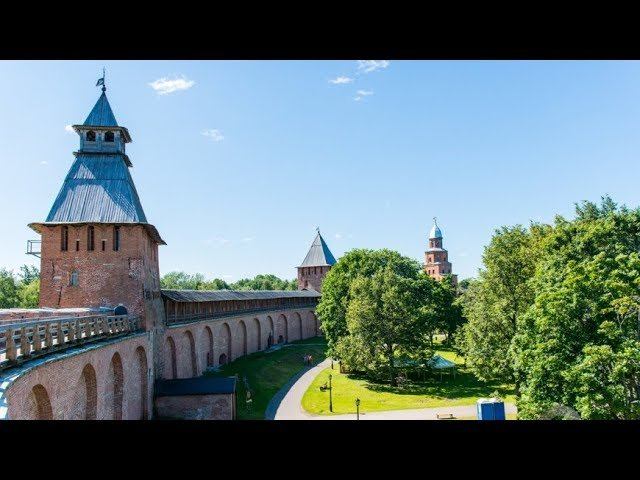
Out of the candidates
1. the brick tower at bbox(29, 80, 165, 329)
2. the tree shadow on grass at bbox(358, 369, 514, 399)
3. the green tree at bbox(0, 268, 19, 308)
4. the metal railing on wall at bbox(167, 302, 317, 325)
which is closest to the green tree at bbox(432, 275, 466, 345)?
the tree shadow on grass at bbox(358, 369, 514, 399)

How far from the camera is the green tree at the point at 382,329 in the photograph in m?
31.6

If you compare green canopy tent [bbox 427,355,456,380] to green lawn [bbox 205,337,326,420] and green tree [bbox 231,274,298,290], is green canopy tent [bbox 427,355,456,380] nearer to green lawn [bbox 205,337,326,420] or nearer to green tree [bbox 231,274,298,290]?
green lawn [bbox 205,337,326,420]

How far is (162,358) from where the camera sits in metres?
26.0

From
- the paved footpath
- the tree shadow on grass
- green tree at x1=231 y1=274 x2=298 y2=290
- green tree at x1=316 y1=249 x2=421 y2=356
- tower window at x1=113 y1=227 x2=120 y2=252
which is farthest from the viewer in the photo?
green tree at x1=231 y1=274 x2=298 y2=290

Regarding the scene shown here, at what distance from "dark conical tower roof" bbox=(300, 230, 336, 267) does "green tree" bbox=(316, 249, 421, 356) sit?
23.0 meters

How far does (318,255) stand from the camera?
65.4 meters

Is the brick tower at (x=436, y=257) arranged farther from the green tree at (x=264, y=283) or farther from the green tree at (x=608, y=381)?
the green tree at (x=608, y=381)

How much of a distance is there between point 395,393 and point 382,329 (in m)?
4.03

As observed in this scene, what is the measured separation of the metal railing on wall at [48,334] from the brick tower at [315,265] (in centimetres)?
4408

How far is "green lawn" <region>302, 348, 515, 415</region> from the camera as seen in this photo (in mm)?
27312

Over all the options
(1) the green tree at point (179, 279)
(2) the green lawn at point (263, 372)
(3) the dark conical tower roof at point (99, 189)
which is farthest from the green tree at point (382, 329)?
(1) the green tree at point (179, 279)

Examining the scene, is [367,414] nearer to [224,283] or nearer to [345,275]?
[345,275]

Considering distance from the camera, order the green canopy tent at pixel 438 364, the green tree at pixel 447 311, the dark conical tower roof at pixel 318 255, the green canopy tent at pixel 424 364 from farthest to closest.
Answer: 1. the dark conical tower roof at pixel 318 255
2. the green tree at pixel 447 311
3. the green canopy tent at pixel 438 364
4. the green canopy tent at pixel 424 364

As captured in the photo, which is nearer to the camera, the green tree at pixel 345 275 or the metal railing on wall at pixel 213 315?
the metal railing on wall at pixel 213 315
